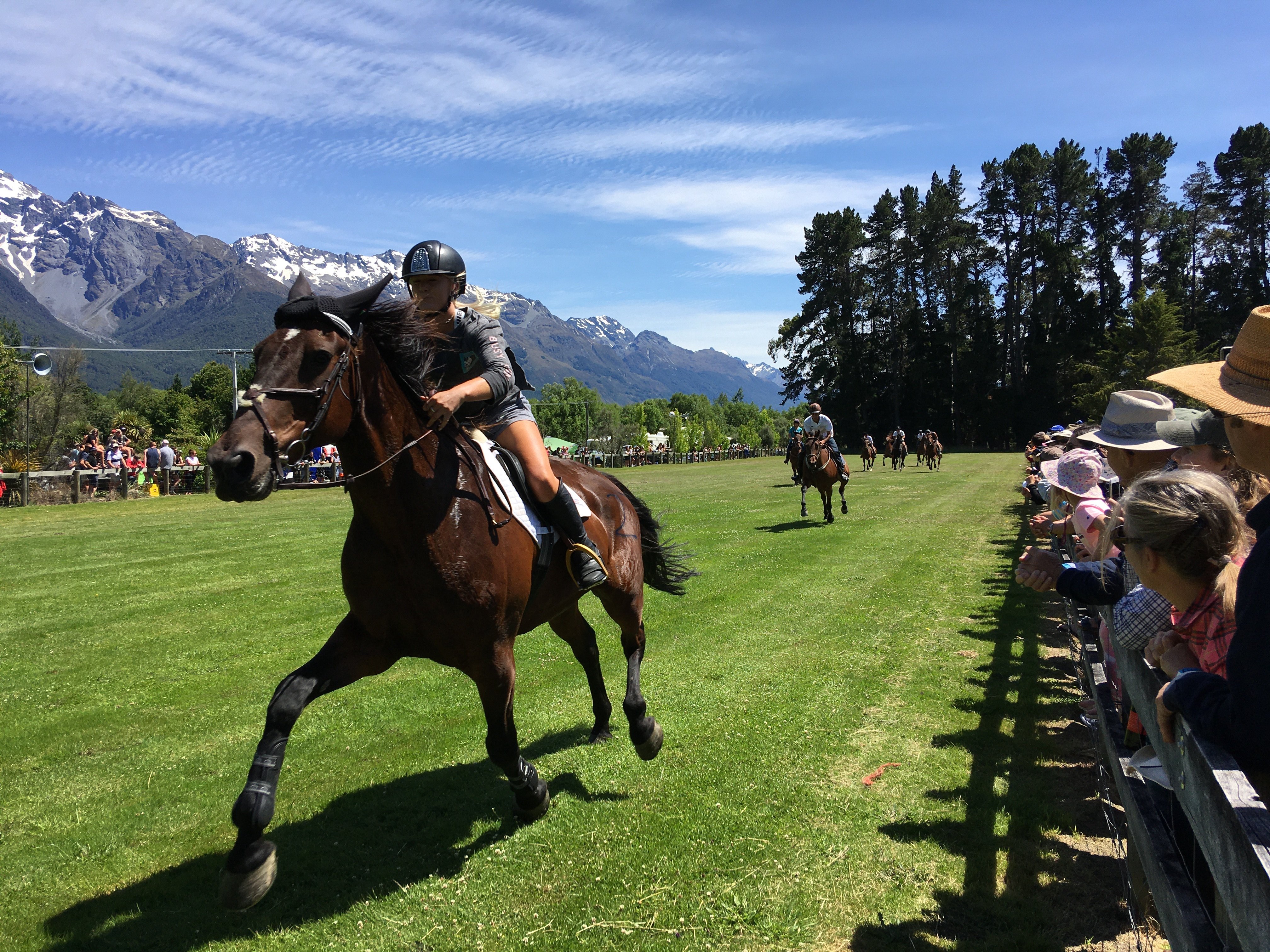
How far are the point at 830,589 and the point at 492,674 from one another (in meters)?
7.83

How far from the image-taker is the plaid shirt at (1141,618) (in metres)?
3.07

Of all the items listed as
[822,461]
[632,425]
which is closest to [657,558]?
[822,461]

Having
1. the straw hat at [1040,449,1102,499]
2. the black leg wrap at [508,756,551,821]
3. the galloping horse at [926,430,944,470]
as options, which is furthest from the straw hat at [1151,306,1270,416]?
the galloping horse at [926,430,944,470]

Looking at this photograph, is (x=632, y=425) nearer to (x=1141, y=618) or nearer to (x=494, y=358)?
(x=494, y=358)

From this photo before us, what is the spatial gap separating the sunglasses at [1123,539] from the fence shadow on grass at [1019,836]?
1858 mm

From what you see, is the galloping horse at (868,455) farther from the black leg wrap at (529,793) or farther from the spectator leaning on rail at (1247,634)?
the spectator leaning on rail at (1247,634)

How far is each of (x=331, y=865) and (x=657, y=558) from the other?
3602mm

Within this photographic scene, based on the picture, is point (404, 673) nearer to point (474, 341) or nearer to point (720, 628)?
point (720, 628)

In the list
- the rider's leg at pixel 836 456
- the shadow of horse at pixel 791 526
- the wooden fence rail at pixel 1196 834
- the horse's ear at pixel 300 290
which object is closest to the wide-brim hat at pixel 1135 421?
the wooden fence rail at pixel 1196 834

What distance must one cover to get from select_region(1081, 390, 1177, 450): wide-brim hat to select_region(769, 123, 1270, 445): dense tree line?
62718 mm

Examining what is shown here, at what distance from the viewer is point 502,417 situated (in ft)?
15.6

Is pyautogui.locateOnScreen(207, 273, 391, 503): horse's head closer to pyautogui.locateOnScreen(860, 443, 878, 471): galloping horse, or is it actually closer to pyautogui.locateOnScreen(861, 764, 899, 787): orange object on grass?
pyautogui.locateOnScreen(861, 764, 899, 787): orange object on grass

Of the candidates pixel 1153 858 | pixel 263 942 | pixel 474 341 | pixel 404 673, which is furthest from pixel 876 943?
pixel 404 673

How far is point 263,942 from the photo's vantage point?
3.44 m
